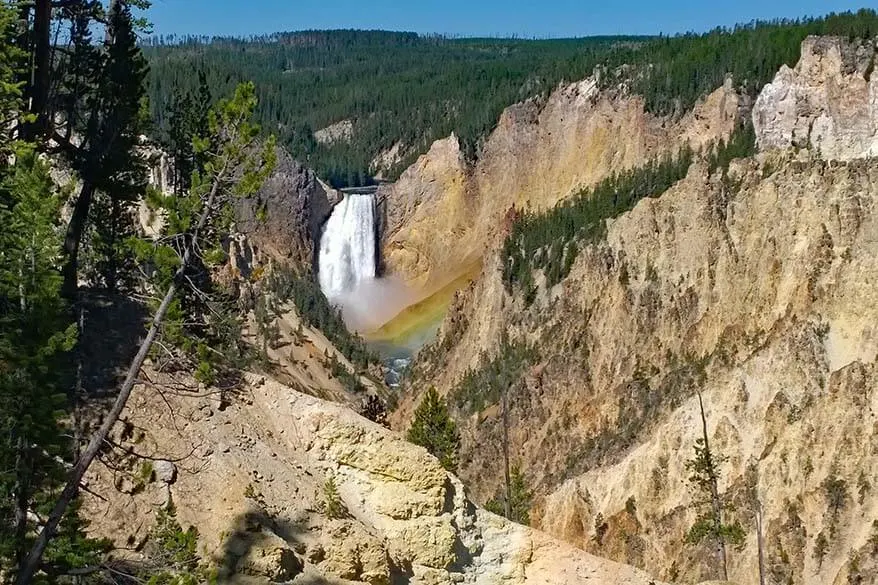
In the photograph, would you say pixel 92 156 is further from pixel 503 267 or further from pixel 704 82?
pixel 704 82

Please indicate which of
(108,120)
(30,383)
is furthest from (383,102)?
(30,383)

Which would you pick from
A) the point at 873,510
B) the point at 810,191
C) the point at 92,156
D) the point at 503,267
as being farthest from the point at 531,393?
the point at 92,156

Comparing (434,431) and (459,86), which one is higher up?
(459,86)

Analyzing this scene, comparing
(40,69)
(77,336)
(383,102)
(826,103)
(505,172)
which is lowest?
(77,336)

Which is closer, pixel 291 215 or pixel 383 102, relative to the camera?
pixel 291 215

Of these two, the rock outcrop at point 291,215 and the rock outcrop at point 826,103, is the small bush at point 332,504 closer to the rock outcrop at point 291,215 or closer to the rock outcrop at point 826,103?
the rock outcrop at point 826,103

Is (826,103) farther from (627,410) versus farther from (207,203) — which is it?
(207,203)

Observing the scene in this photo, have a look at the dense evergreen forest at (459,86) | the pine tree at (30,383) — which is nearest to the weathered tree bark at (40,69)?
the pine tree at (30,383)

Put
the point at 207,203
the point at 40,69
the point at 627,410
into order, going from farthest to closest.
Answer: the point at 627,410 < the point at 40,69 < the point at 207,203
